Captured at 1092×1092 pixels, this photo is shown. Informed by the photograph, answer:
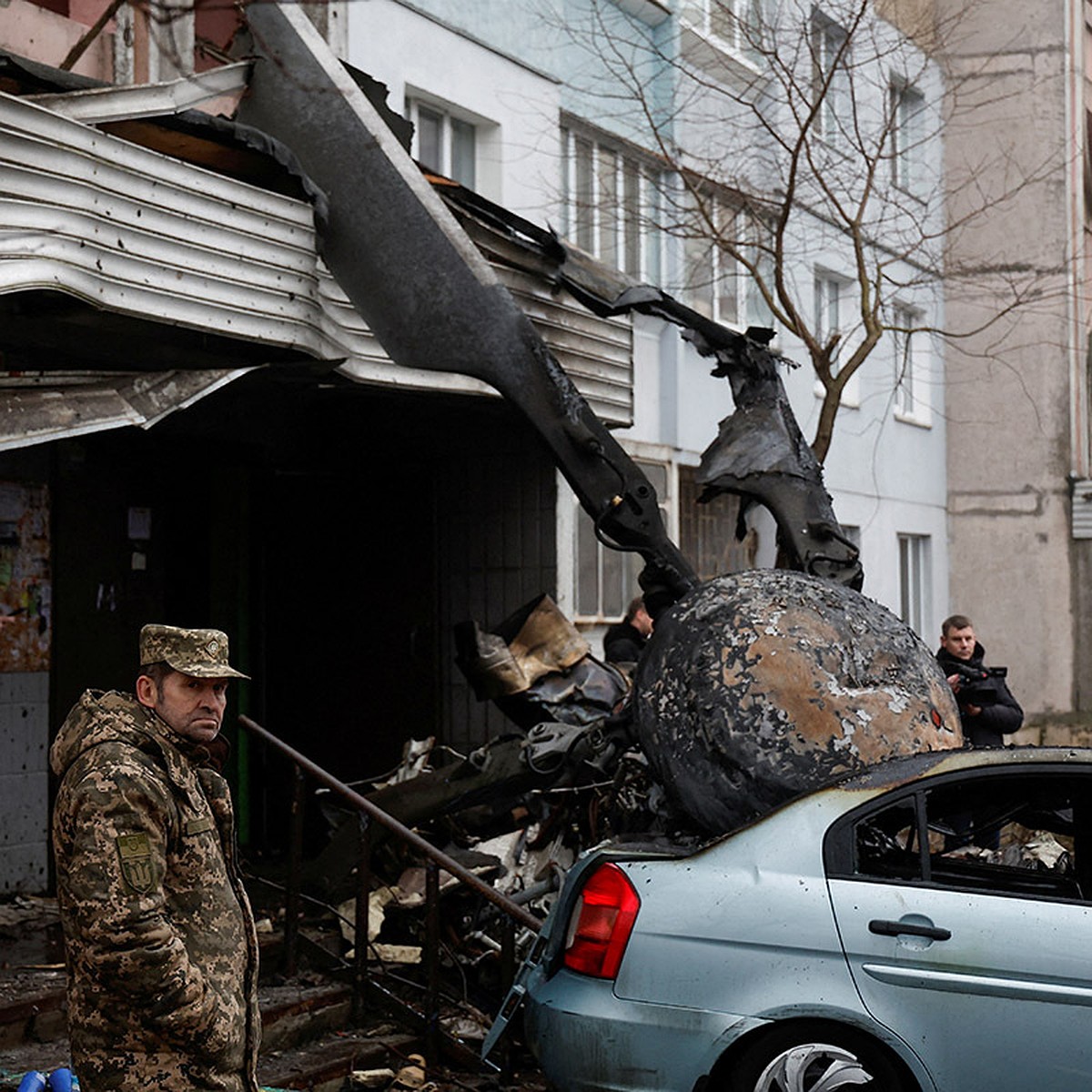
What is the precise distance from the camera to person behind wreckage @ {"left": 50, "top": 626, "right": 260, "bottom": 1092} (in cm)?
355

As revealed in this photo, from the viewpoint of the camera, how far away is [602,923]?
502 cm

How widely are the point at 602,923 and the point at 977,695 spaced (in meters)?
4.72

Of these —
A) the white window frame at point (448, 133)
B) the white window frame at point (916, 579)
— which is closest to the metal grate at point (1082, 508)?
the white window frame at point (916, 579)

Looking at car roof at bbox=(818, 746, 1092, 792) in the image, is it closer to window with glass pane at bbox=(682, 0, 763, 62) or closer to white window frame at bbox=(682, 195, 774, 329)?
white window frame at bbox=(682, 195, 774, 329)

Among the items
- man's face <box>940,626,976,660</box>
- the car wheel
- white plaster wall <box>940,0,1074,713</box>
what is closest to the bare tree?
man's face <box>940,626,976,660</box>

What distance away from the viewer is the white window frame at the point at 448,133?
11.9 metres

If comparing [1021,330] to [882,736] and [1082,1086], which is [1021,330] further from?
[1082,1086]

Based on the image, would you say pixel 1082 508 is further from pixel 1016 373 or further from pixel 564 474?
pixel 564 474

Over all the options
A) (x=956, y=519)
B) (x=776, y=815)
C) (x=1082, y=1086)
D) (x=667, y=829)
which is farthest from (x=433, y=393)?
(x=956, y=519)

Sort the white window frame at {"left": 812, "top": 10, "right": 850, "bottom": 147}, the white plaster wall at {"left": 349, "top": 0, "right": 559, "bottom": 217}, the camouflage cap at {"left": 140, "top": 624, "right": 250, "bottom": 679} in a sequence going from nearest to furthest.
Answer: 1. the camouflage cap at {"left": 140, "top": 624, "right": 250, "bottom": 679}
2. the white plaster wall at {"left": 349, "top": 0, "right": 559, "bottom": 217}
3. the white window frame at {"left": 812, "top": 10, "right": 850, "bottom": 147}

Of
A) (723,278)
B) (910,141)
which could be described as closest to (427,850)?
(723,278)

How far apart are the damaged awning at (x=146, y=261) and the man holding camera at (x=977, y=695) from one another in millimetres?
3259

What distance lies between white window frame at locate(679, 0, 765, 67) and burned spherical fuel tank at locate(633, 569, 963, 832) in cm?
881

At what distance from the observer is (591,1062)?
16.0 ft
